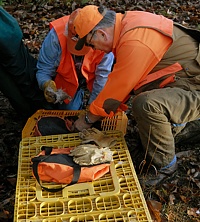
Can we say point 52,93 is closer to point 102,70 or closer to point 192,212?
point 102,70

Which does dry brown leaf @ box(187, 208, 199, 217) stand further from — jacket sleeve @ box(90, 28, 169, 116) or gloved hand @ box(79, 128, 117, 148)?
jacket sleeve @ box(90, 28, 169, 116)

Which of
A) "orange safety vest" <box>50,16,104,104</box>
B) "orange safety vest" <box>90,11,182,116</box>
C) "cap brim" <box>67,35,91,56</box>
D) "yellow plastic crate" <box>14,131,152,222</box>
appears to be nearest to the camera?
"yellow plastic crate" <box>14,131,152,222</box>

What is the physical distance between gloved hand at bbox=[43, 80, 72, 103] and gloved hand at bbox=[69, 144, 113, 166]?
103cm

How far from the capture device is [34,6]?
8062mm

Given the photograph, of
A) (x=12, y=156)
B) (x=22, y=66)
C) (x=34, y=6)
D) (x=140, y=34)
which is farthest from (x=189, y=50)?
(x=34, y=6)

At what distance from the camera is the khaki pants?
3586mm

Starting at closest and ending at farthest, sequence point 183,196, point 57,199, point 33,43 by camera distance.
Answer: point 57,199
point 183,196
point 33,43

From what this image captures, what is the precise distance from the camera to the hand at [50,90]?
4258 mm

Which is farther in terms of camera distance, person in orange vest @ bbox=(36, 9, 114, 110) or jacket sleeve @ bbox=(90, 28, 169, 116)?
person in orange vest @ bbox=(36, 9, 114, 110)

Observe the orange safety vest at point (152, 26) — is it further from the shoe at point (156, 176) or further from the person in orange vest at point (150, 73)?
the shoe at point (156, 176)

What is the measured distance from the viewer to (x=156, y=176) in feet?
12.7

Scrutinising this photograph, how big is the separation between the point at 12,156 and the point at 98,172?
4.97 ft

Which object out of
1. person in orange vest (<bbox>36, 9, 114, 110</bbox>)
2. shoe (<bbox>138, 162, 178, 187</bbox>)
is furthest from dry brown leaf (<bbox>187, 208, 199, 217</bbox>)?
person in orange vest (<bbox>36, 9, 114, 110</bbox>)

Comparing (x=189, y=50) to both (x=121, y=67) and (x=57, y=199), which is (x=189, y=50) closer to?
(x=121, y=67)
